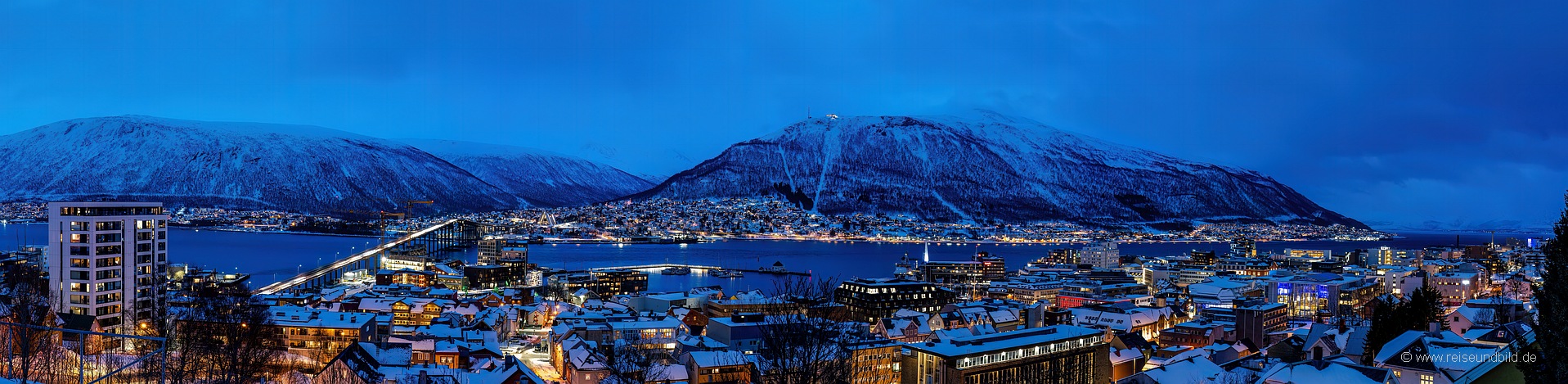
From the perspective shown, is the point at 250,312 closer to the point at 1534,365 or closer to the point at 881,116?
the point at 1534,365

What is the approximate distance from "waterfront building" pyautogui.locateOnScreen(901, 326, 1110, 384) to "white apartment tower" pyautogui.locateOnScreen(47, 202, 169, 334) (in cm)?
1123

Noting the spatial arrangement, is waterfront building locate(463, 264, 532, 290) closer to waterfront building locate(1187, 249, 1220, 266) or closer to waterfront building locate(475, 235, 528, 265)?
waterfront building locate(475, 235, 528, 265)

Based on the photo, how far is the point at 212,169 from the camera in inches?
3625

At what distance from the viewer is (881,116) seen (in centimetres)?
10994

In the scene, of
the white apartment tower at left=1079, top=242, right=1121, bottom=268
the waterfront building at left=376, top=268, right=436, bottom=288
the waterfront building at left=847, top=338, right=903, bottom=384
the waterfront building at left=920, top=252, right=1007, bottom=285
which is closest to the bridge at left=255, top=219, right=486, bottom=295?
the waterfront building at left=376, top=268, right=436, bottom=288

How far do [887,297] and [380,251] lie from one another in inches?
1185

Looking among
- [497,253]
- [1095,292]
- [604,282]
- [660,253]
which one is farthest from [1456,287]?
[660,253]

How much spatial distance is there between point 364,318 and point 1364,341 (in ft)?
47.7

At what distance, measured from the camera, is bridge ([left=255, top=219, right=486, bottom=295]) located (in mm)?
30406

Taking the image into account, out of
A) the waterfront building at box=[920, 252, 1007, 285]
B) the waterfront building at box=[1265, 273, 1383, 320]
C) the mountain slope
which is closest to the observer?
the waterfront building at box=[1265, 273, 1383, 320]

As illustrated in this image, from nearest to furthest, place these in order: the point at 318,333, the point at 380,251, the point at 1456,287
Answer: the point at 318,333, the point at 1456,287, the point at 380,251

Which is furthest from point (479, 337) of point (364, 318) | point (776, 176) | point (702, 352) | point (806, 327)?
point (776, 176)

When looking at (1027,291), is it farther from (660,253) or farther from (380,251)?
(380,251)

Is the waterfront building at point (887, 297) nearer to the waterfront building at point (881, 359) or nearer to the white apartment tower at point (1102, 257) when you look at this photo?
the waterfront building at point (881, 359)
